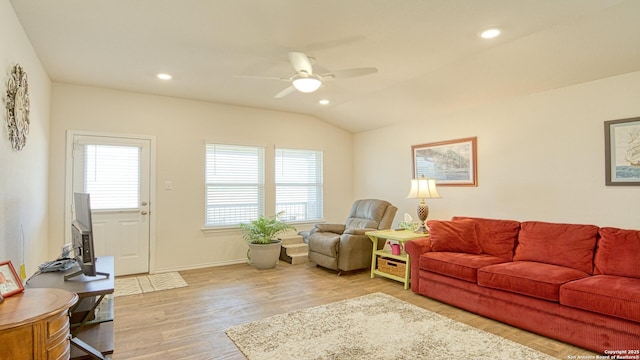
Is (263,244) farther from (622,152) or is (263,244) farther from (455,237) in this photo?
(622,152)

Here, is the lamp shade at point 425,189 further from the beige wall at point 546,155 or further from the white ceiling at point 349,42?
the white ceiling at point 349,42

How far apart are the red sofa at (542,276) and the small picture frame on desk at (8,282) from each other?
331 centimetres

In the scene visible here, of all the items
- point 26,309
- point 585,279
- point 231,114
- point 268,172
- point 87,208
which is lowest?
point 585,279

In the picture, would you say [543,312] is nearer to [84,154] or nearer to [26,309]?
[26,309]

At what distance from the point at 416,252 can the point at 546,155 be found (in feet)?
5.90

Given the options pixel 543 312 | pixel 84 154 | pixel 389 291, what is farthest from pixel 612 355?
pixel 84 154

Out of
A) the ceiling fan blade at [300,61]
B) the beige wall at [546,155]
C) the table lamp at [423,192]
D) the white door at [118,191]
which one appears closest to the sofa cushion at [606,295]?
the beige wall at [546,155]

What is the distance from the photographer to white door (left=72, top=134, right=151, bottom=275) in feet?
14.7

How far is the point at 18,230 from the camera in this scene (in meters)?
2.84

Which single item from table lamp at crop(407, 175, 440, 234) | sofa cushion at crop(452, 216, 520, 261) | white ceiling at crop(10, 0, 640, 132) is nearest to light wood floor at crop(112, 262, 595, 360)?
sofa cushion at crop(452, 216, 520, 261)

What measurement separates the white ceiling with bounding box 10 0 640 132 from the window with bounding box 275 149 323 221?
5.58 ft

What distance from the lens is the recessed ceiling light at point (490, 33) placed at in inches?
114

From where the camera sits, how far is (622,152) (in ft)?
10.9

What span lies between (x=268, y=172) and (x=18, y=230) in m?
3.41
